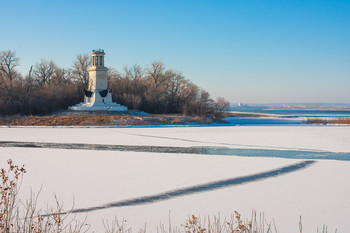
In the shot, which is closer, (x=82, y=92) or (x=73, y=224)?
(x=73, y=224)

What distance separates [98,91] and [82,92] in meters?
8.89

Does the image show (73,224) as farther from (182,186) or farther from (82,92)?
(82,92)

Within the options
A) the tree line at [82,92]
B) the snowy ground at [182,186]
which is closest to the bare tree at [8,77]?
the tree line at [82,92]

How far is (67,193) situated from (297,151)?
9.84 metres

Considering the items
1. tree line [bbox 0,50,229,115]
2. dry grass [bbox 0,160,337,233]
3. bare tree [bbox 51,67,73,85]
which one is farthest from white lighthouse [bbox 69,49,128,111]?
dry grass [bbox 0,160,337,233]

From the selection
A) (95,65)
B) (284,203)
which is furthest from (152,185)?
(95,65)

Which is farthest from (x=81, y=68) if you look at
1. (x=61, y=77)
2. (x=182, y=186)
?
(x=182, y=186)

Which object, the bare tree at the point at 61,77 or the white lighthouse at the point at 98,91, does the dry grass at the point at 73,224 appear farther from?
the bare tree at the point at 61,77

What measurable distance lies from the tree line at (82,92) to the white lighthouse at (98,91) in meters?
4.34

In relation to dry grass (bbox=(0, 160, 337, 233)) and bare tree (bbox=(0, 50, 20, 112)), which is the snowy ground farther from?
bare tree (bbox=(0, 50, 20, 112))

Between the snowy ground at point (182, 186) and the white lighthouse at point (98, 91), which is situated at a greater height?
the white lighthouse at point (98, 91)

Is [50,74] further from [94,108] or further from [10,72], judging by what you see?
[94,108]

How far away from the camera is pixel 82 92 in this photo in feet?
145

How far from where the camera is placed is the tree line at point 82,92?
35969 mm
